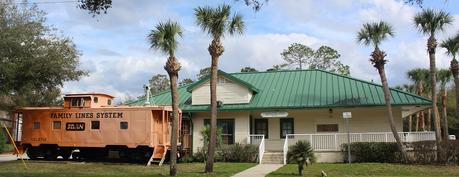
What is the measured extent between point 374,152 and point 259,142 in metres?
6.30

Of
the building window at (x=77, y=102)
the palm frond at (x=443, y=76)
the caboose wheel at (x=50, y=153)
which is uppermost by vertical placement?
the palm frond at (x=443, y=76)

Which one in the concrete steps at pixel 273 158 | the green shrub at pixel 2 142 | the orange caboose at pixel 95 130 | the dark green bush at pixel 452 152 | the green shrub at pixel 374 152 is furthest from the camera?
the green shrub at pixel 2 142

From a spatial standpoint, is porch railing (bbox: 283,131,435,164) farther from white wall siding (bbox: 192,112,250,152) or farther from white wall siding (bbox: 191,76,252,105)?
white wall siding (bbox: 191,76,252,105)

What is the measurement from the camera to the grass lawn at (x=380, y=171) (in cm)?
2000

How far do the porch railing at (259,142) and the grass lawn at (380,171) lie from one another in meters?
3.49

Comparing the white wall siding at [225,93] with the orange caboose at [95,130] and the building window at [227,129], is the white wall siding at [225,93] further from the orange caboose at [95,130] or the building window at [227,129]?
the orange caboose at [95,130]

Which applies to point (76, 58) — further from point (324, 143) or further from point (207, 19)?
point (324, 143)

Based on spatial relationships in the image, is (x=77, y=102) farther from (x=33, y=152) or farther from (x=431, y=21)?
(x=431, y=21)

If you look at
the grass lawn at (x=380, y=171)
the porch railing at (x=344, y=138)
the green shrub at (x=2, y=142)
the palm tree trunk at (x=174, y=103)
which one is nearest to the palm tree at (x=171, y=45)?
the palm tree trunk at (x=174, y=103)

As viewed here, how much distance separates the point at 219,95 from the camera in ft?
100.0

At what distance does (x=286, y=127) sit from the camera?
99.7 feet

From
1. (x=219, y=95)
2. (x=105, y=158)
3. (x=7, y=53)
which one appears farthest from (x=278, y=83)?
(x=7, y=53)

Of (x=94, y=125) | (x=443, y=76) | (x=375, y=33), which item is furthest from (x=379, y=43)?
(x=443, y=76)

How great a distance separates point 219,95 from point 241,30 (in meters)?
10.1
